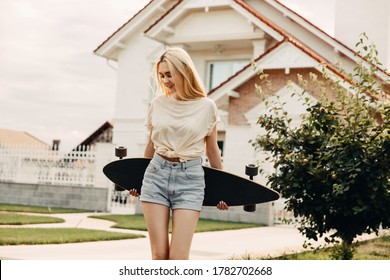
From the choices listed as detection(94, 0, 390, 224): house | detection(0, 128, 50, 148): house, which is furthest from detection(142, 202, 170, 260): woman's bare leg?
detection(0, 128, 50, 148): house

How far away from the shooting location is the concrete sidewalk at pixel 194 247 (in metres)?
6.94

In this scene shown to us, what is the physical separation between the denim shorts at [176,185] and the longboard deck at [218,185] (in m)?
0.22

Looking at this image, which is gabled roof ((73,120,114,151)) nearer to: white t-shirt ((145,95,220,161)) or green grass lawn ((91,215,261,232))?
green grass lawn ((91,215,261,232))

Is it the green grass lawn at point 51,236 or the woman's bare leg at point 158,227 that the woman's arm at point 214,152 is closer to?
the woman's bare leg at point 158,227

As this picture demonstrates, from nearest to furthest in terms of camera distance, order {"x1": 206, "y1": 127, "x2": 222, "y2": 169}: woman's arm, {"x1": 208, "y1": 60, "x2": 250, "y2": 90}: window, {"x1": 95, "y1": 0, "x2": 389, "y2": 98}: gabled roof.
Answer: {"x1": 206, "y1": 127, "x2": 222, "y2": 169}: woman's arm
{"x1": 95, "y1": 0, "x2": 389, "y2": 98}: gabled roof
{"x1": 208, "y1": 60, "x2": 250, "y2": 90}: window

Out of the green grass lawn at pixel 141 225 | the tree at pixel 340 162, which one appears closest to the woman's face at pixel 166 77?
the tree at pixel 340 162

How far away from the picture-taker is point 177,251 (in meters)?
3.54

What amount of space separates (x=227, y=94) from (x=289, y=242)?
25.4 feet

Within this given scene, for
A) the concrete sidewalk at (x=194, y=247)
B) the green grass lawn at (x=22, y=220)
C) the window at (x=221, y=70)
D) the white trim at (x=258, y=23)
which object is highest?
the white trim at (x=258, y=23)

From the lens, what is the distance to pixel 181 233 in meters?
3.53

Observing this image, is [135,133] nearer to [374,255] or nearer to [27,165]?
[27,165]

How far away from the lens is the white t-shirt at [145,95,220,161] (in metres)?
3.65

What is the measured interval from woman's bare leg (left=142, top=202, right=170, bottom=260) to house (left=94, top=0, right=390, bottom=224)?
34.5ft

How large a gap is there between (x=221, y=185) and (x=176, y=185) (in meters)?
0.40
